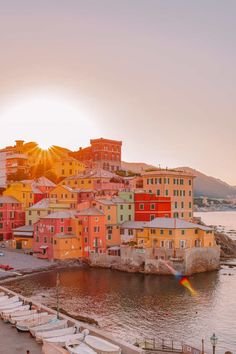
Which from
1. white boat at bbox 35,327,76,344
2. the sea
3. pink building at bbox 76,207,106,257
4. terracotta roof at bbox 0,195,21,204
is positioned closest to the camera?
white boat at bbox 35,327,76,344

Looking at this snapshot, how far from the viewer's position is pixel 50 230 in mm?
84062

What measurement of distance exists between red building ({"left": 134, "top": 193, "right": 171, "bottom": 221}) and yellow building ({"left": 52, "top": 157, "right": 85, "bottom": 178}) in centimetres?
4691

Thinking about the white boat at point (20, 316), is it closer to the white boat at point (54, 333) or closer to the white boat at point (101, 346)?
the white boat at point (54, 333)

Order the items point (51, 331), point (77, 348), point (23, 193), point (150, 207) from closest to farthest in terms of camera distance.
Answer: point (77, 348), point (51, 331), point (150, 207), point (23, 193)

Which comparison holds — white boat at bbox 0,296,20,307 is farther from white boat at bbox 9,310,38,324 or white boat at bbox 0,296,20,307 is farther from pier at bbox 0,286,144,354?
pier at bbox 0,286,144,354

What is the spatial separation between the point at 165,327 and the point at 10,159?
112m

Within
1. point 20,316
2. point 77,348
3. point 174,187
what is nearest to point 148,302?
point 20,316

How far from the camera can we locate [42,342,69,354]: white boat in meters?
30.2

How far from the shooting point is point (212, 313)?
51.5 metres

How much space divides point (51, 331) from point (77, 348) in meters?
4.17

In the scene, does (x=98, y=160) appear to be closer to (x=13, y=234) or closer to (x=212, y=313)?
(x=13, y=234)

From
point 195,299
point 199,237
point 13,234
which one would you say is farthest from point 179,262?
point 13,234

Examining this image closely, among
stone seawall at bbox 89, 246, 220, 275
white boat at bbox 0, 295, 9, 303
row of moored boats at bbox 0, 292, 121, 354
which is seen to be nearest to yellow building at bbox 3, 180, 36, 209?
stone seawall at bbox 89, 246, 220, 275

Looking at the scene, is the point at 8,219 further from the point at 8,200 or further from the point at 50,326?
the point at 50,326
